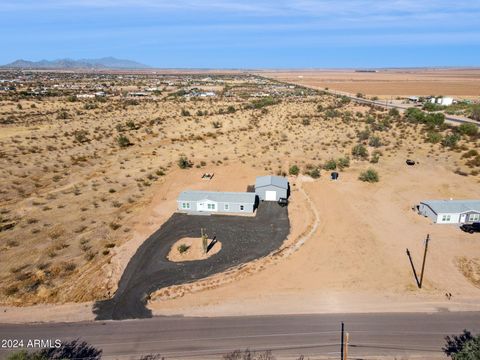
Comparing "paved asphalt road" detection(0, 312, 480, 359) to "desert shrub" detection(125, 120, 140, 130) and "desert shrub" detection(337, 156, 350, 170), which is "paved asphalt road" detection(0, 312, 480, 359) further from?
"desert shrub" detection(125, 120, 140, 130)

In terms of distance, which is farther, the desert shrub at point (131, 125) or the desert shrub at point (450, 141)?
the desert shrub at point (131, 125)

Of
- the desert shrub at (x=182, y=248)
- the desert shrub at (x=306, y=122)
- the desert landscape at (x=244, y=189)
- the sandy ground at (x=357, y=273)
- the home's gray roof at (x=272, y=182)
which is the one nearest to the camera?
the sandy ground at (x=357, y=273)

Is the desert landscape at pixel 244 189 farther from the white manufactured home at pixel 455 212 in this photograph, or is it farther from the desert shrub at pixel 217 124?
the white manufactured home at pixel 455 212

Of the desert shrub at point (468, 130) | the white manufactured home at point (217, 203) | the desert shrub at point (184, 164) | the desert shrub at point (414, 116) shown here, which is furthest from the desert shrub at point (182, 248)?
the desert shrub at point (414, 116)

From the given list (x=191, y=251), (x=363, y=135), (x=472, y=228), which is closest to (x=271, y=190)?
(x=191, y=251)

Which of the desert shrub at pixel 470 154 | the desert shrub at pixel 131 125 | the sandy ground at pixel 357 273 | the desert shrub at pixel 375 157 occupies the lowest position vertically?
the sandy ground at pixel 357 273

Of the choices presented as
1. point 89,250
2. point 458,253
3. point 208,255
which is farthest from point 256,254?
point 458,253

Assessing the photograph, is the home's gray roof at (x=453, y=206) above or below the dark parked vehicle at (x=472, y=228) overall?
above

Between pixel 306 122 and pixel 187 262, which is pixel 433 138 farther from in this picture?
pixel 187 262
